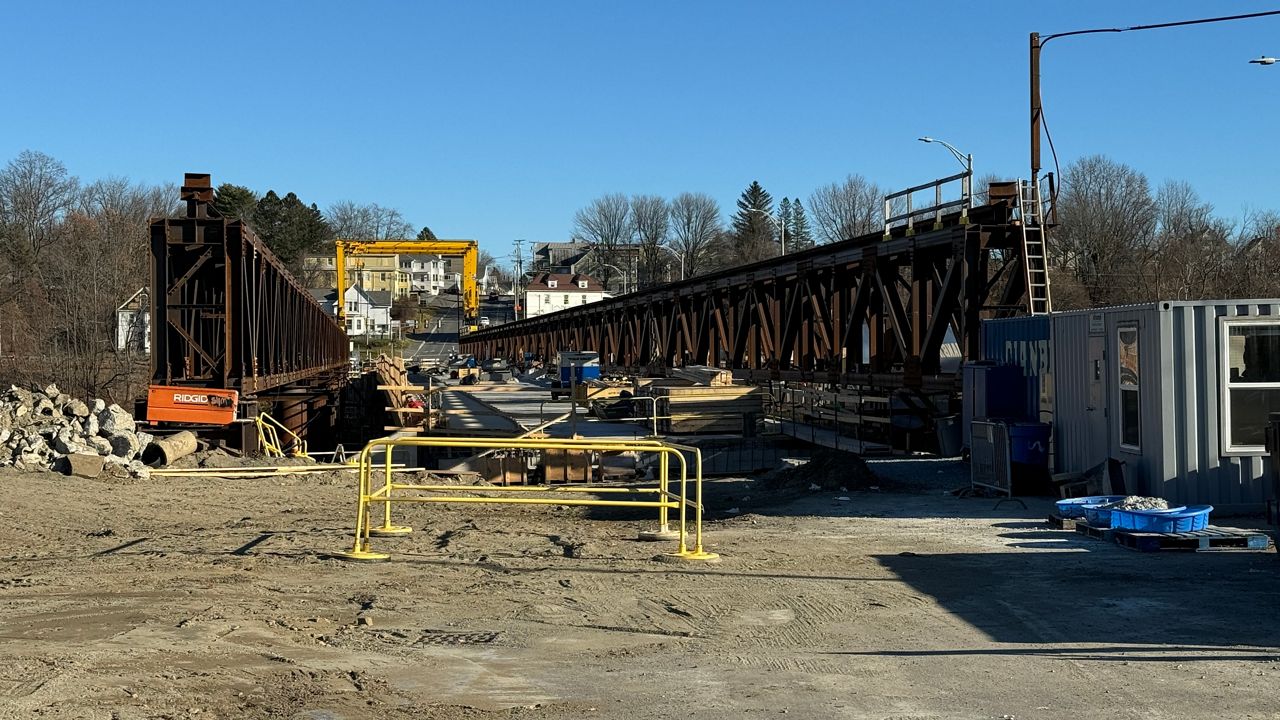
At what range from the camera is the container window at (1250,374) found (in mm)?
14055

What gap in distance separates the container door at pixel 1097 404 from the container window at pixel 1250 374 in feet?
5.72

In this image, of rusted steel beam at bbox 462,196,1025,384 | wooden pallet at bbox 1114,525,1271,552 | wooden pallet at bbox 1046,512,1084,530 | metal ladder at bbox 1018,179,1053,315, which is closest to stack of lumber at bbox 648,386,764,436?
rusted steel beam at bbox 462,196,1025,384

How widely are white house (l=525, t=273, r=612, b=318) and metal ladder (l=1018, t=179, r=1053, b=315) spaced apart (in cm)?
14536

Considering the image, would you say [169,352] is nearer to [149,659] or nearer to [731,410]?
[731,410]

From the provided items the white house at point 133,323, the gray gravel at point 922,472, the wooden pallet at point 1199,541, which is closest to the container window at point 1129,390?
the wooden pallet at point 1199,541

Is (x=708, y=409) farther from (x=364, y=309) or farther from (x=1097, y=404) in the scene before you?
(x=364, y=309)

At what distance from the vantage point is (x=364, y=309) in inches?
6161

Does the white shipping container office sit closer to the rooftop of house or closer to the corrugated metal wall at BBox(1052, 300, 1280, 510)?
the corrugated metal wall at BBox(1052, 300, 1280, 510)

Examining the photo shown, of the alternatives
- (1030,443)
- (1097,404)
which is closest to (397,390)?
(1030,443)

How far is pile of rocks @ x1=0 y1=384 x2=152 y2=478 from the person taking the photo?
19.6 m

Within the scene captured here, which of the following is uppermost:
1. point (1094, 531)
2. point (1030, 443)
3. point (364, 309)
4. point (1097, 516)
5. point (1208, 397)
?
point (364, 309)

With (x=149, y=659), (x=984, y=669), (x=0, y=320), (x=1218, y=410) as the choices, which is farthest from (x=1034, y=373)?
(x=0, y=320)

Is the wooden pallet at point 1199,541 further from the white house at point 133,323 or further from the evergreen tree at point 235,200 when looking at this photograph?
the evergreen tree at point 235,200

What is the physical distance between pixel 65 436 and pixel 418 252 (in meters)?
63.2
